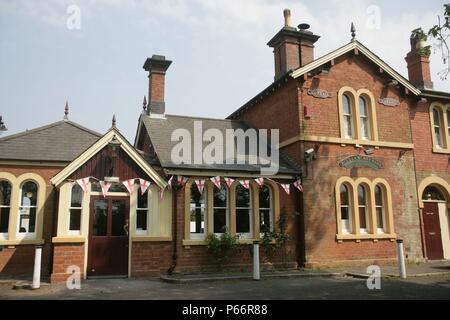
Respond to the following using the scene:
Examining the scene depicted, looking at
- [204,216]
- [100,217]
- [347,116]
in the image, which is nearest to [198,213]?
[204,216]

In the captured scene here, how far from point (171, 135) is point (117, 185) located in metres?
3.99

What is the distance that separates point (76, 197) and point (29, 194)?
114 inches

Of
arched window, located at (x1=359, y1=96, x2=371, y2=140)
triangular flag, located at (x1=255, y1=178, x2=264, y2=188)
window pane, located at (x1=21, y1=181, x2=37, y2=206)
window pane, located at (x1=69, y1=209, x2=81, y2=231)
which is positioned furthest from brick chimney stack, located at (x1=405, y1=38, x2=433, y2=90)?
window pane, located at (x1=21, y1=181, x2=37, y2=206)

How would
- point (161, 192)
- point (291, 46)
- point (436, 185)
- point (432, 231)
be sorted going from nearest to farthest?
point (161, 192) < point (432, 231) < point (436, 185) < point (291, 46)

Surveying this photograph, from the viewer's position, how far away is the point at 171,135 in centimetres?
1648

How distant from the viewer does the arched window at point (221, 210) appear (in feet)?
47.4

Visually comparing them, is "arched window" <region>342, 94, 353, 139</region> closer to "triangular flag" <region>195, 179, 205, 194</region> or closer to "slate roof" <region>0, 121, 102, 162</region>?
"triangular flag" <region>195, 179, 205, 194</region>

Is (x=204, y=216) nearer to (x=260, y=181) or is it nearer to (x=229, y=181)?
(x=229, y=181)

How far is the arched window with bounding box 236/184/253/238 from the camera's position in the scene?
581 inches

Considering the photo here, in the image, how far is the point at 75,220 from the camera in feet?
41.0

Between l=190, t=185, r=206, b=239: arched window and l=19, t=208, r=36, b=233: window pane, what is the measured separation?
5.58m

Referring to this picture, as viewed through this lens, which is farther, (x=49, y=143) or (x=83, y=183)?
(x=49, y=143)
